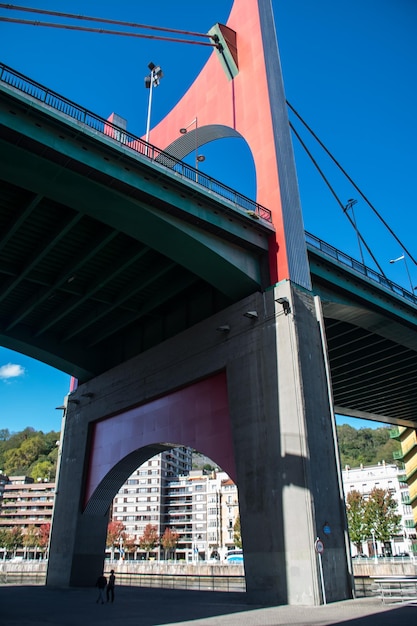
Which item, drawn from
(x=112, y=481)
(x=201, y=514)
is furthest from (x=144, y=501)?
(x=112, y=481)

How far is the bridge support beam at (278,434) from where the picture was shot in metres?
15.2

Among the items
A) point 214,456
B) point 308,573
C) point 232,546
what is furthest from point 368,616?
point 232,546

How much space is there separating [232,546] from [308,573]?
308 ft

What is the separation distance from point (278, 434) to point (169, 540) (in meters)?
91.4

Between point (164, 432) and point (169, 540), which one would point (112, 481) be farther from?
point (169, 540)

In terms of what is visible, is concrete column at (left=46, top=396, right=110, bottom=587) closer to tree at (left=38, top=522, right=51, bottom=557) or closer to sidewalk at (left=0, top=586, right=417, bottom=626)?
sidewalk at (left=0, top=586, right=417, bottom=626)

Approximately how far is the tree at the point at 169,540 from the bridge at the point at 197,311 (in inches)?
3058

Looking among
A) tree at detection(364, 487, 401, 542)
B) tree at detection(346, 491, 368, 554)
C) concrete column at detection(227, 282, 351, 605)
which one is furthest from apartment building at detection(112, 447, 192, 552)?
concrete column at detection(227, 282, 351, 605)

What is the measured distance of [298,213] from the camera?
2122 cm

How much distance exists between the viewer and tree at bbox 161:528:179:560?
97.1 m

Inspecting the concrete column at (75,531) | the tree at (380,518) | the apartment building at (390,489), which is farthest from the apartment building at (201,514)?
the concrete column at (75,531)

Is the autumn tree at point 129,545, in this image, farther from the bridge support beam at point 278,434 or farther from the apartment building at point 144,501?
the bridge support beam at point 278,434

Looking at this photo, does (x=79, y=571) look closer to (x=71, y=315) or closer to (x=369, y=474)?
(x=71, y=315)

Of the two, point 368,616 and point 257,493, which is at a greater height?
point 257,493
